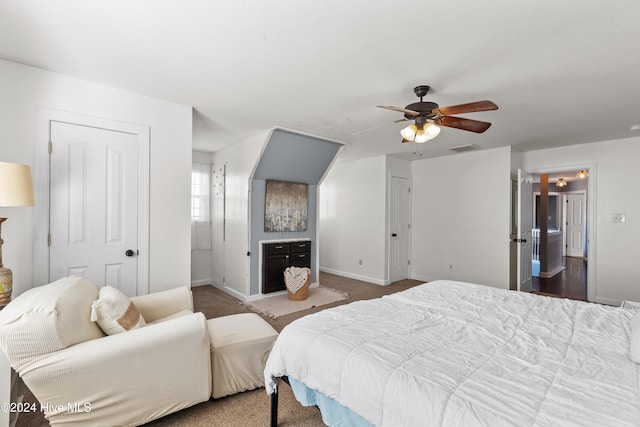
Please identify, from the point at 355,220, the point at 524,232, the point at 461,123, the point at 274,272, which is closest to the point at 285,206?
the point at 274,272

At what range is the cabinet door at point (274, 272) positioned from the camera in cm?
464

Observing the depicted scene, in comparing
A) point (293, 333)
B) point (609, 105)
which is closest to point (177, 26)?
point (293, 333)

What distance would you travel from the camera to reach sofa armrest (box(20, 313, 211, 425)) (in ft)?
5.02

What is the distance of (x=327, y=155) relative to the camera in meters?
4.85

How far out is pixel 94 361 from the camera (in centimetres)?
161

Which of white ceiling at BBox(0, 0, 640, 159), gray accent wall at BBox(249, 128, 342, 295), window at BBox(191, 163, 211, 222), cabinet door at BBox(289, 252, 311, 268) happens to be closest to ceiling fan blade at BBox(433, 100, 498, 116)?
white ceiling at BBox(0, 0, 640, 159)

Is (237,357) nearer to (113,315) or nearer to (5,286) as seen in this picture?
(113,315)

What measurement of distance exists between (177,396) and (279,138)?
321 centimetres

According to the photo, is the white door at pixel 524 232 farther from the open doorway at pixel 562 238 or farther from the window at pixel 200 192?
the window at pixel 200 192

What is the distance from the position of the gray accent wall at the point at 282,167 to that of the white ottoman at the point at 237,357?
231 centimetres

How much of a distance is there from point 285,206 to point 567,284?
5.56m

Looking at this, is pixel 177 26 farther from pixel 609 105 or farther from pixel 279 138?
pixel 609 105

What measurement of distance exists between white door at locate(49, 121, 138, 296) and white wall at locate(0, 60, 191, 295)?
15 centimetres

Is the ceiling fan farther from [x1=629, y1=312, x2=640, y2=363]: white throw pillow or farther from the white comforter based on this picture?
[x1=629, y1=312, x2=640, y2=363]: white throw pillow
